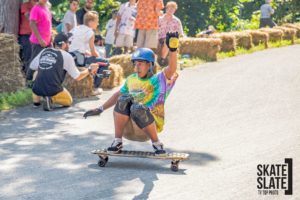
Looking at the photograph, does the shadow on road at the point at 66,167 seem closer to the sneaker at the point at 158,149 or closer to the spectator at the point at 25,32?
the sneaker at the point at 158,149

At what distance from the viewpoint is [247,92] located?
640 inches

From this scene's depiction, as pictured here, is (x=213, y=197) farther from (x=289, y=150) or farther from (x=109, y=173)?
(x=289, y=150)

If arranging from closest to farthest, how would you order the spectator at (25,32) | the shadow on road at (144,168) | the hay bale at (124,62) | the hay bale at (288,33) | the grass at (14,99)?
the shadow on road at (144,168) → the grass at (14,99) → the spectator at (25,32) → the hay bale at (124,62) → the hay bale at (288,33)

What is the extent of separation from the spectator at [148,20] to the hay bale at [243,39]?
5.21 meters

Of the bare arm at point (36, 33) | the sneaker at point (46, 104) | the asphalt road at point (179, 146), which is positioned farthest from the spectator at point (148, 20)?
the sneaker at point (46, 104)

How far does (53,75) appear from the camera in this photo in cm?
1454

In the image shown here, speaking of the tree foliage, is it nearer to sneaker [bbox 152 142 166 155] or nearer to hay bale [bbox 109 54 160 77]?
hay bale [bbox 109 54 160 77]

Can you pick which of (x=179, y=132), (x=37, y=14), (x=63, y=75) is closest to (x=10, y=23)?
(x=37, y=14)

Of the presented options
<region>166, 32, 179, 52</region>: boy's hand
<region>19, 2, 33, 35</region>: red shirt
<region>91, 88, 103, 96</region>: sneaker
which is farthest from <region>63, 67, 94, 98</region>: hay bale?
<region>166, 32, 179, 52</region>: boy's hand

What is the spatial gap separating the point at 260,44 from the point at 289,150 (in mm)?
14870

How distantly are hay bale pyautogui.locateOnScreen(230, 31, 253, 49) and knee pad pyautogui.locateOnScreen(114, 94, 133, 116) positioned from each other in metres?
14.3

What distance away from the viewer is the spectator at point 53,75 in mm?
14484

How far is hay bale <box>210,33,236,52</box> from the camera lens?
23281 millimetres

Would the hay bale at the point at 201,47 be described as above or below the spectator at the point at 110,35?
below
